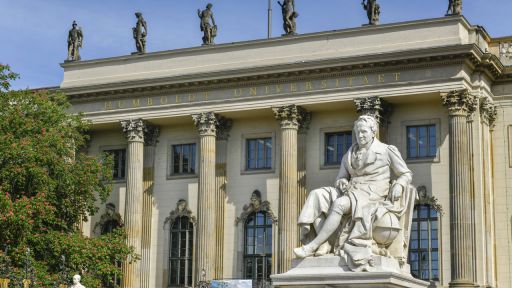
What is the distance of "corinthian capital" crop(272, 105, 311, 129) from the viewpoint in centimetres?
4869

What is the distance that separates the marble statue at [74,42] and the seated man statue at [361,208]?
4183cm

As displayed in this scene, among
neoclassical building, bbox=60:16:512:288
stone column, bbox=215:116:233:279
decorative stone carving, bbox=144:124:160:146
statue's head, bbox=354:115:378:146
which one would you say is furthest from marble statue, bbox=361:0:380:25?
statue's head, bbox=354:115:378:146

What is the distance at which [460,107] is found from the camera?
149 ft

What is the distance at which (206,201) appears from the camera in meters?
50.0

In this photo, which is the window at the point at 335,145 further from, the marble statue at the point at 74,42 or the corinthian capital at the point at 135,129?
the marble statue at the point at 74,42

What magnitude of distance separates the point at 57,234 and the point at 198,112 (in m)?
13.9

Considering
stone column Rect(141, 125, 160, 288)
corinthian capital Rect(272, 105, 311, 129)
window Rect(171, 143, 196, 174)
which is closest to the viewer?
corinthian capital Rect(272, 105, 311, 129)

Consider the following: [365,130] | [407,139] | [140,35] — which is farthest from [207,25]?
[365,130]

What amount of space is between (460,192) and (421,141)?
3.55m

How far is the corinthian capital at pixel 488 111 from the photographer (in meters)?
47.2

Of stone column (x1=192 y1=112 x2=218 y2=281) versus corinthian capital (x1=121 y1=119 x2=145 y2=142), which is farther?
corinthian capital (x1=121 y1=119 x2=145 y2=142)

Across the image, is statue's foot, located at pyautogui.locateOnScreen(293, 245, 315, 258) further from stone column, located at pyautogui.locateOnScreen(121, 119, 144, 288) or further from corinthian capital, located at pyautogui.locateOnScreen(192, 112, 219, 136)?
stone column, located at pyautogui.locateOnScreen(121, 119, 144, 288)

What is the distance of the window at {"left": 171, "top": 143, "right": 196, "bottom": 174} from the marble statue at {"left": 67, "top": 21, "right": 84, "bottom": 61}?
7966 mm

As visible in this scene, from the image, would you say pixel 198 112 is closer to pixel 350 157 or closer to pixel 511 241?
pixel 511 241
